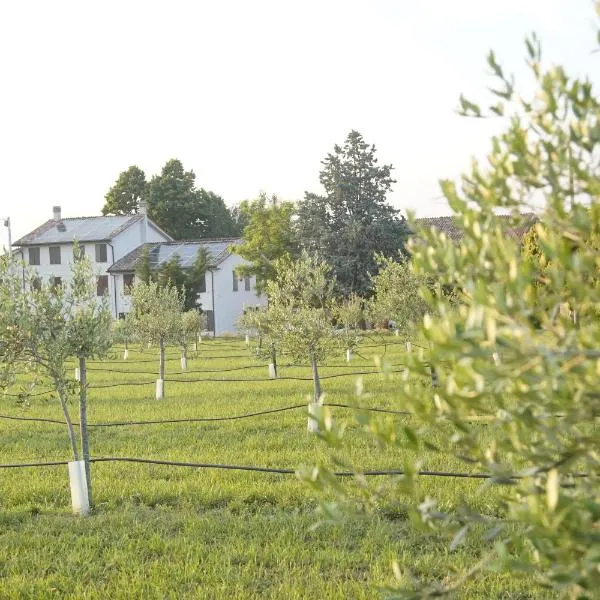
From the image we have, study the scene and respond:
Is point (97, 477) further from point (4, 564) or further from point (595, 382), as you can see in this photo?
point (595, 382)

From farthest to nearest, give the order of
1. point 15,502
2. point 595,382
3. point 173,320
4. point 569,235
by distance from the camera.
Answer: point 173,320 → point 15,502 → point 569,235 → point 595,382

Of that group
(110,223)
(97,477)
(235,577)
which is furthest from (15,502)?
(110,223)

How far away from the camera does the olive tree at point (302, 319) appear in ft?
72.6

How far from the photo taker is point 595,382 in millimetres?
2371

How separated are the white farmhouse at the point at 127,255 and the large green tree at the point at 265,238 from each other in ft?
9.56

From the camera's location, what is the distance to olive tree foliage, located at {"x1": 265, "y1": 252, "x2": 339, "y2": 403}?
22.1m

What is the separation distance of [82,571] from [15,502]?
3.74 m

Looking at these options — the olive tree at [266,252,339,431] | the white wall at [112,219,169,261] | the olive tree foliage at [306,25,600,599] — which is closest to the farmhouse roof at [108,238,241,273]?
the white wall at [112,219,169,261]

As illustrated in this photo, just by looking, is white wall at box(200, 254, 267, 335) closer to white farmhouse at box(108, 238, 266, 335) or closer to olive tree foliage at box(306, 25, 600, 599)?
white farmhouse at box(108, 238, 266, 335)

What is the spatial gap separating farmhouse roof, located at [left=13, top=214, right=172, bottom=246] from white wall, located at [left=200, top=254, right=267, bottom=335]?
10697mm

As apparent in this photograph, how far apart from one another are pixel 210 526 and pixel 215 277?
56.3 m

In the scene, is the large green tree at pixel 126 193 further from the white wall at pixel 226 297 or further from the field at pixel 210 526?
the field at pixel 210 526

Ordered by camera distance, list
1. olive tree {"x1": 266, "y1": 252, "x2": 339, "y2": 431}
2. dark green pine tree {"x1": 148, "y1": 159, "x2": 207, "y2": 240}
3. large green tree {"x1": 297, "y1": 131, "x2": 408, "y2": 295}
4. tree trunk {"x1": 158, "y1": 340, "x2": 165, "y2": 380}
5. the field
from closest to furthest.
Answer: the field < olive tree {"x1": 266, "y1": 252, "x2": 339, "y2": 431} < tree trunk {"x1": 158, "y1": 340, "x2": 165, "y2": 380} < large green tree {"x1": 297, "y1": 131, "x2": 408, "y2": 295} < dark green pine tree {"x1": 148, "y1": 159, "x2": 207, "y2": 240}

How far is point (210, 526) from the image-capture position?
1090cm
